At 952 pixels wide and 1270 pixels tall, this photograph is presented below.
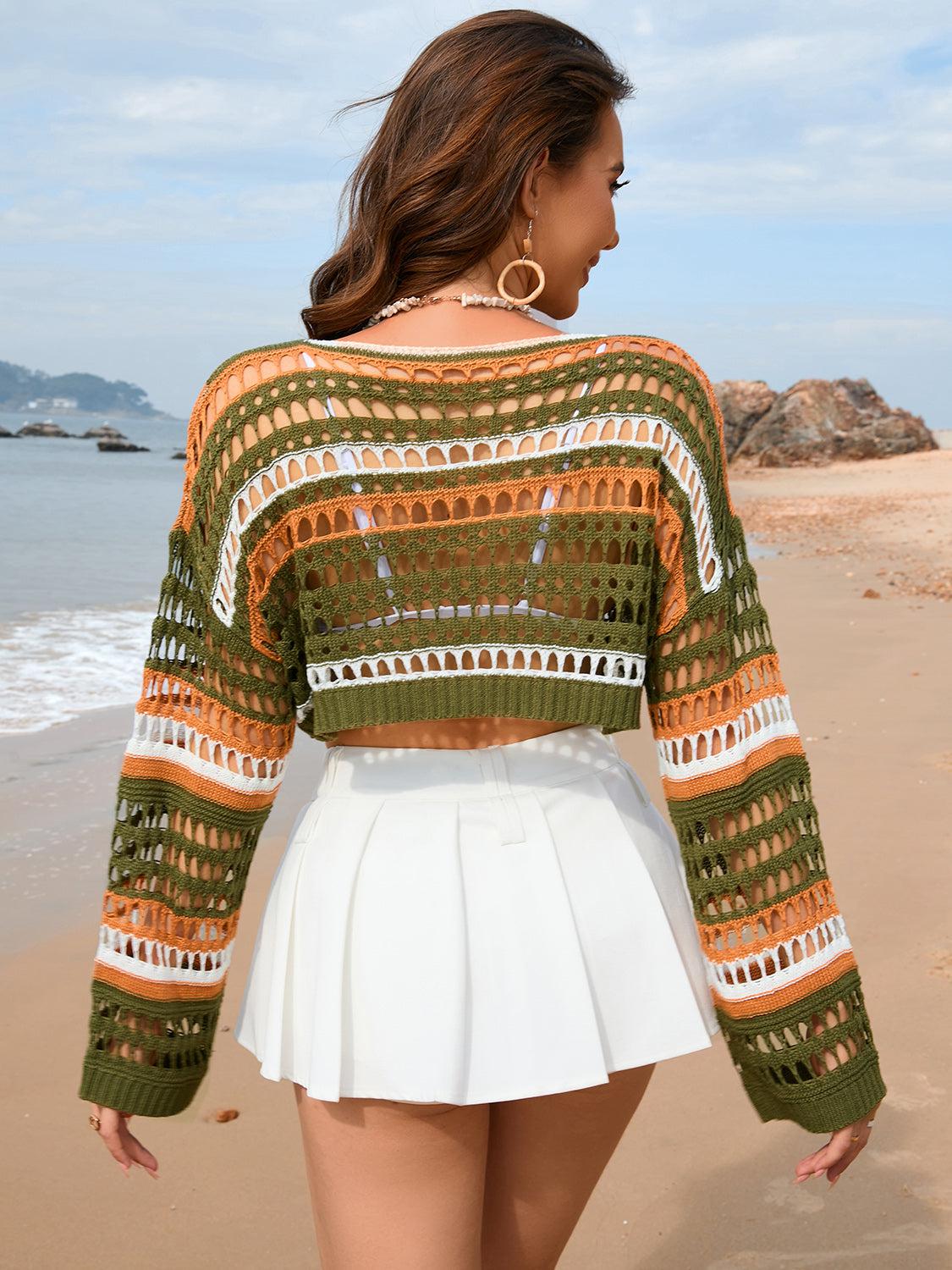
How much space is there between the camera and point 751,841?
68.3 inches

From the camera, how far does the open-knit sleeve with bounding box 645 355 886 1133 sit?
1.72m

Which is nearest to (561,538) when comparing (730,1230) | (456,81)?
(456,81)

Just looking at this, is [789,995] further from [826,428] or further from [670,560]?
[826,428]

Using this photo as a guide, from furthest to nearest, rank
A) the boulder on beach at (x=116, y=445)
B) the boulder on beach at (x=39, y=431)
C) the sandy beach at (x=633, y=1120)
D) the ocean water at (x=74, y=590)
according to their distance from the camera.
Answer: the boulder on beach at (x=39, y=431), the boulder on beach at (x=116, y=445), the ocean water at (x=74, y=590), the sandy beach at (x=633, y=1120)

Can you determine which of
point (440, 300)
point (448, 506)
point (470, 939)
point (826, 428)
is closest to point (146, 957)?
point (470, 939)

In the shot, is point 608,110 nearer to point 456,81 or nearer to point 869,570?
point 456,81

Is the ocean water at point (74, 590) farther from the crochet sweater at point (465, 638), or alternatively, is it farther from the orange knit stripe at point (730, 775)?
the orange knit stripe at point (730, 775)

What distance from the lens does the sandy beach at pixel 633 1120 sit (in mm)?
2904

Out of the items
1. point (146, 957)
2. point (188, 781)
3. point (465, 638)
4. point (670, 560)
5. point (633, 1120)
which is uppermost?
point (670, 560)

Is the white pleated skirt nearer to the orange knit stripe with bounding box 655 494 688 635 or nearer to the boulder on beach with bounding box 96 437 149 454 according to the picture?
the orange knit stripe with bounding box 655 494 688 635

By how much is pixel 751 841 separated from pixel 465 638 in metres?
0.47

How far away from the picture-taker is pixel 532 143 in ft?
5.41

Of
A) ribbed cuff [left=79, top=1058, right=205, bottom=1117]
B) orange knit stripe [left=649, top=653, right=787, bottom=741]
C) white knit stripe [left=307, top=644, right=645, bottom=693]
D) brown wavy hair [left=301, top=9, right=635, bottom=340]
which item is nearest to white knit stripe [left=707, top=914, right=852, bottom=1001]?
orange knit stripe [left=649, top=653, right=787, bottom=741]

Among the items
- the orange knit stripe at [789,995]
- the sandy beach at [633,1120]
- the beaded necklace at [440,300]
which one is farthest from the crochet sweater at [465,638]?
the sandy beach at [633,1120]
